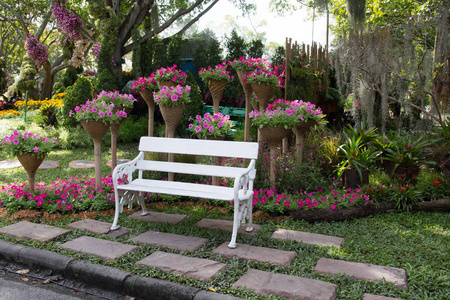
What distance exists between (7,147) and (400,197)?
200 inches

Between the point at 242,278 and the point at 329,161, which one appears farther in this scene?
the point at 329,161

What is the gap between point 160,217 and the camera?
4434mm

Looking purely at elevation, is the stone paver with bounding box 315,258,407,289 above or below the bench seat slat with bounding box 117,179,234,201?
below

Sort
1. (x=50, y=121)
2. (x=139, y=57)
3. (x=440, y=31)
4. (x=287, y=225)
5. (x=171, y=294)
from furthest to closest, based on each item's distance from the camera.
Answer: (x=139, y=57) → (x=50, y=121) → (x=440, y=31) → (x=287, y=225) → (x=171, y=294)

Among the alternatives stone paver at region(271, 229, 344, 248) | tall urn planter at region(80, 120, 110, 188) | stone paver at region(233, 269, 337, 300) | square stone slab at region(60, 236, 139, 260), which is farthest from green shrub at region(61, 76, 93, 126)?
stone paver at region(233, 269, 337, 300)

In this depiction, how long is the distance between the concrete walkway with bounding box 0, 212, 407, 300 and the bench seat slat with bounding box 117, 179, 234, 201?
0.46 m

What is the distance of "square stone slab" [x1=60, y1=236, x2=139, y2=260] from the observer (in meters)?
3.31

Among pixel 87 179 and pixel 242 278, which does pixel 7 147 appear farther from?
pixel 242 278

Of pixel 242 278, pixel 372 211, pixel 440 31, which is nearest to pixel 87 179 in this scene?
pixel 242 278

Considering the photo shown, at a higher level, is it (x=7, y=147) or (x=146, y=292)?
(x=7, y=147)

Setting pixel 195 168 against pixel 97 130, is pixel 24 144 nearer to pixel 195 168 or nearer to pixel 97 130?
pixel 97 130

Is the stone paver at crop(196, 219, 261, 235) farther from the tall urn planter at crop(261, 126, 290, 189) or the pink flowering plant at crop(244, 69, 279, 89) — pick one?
the pink flowering plant at crop(244, 69, 279, 89)

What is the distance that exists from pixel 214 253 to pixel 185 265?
0.39 m

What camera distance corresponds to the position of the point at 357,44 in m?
6.33
